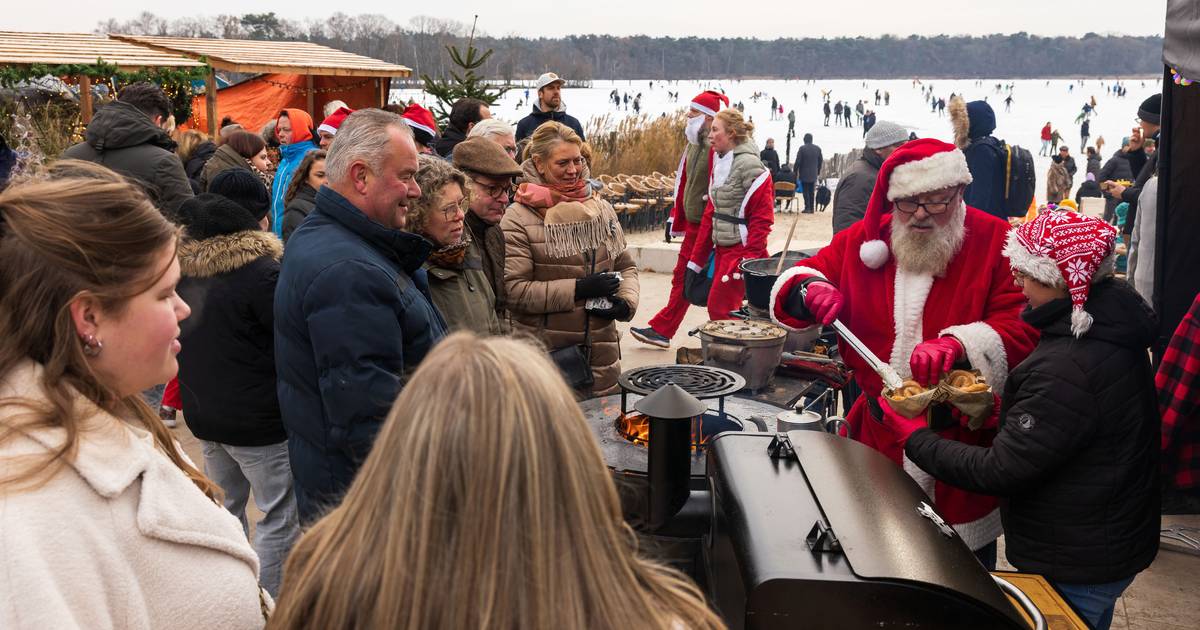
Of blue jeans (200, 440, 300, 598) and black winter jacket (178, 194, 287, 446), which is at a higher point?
black winter jacket (178, 194, 287, 446)

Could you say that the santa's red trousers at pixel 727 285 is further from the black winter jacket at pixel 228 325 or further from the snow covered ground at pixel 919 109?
the snow covered ground at pixel 919 109

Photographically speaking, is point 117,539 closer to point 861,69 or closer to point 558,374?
point 558,374

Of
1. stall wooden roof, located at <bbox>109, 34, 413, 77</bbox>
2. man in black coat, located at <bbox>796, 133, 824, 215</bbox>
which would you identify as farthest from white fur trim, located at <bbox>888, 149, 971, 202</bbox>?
man in black coat, located at <bbox>796, 133, 824, 215</bbox>

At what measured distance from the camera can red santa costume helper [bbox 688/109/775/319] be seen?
6633mm

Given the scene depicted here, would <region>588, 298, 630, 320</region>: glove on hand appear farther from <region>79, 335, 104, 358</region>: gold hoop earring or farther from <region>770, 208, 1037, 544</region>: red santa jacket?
<region>79, 335, 104, 358</region>: gold hoop earring

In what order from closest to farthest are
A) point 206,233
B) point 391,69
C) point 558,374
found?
point 558,374, point 206,233, point 391,69

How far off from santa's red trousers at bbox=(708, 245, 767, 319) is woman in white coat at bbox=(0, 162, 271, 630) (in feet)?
18.2

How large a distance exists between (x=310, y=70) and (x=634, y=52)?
76.0 meters

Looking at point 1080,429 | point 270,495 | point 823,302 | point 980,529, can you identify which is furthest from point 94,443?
point 980,529

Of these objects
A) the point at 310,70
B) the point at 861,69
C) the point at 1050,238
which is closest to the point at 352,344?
the point at 1050,238

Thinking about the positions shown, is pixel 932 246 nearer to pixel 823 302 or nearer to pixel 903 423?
pixel 823 302

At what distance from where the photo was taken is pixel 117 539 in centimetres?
124

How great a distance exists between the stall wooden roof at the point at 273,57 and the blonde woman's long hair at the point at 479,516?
15657 mm

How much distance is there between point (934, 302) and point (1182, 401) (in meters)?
1.37
